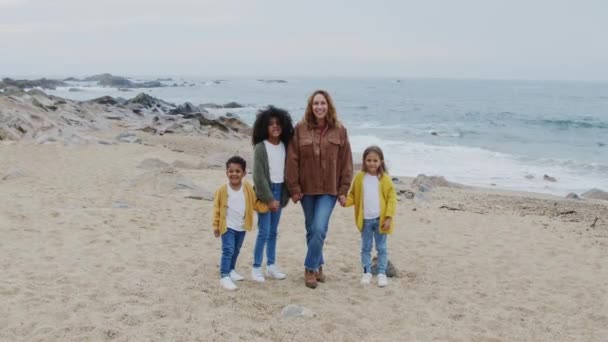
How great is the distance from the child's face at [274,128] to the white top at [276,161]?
105mm

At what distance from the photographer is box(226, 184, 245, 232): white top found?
4.82 metres

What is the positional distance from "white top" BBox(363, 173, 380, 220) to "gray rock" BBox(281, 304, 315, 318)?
1.11 metres

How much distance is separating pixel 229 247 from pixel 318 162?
3.70 feet

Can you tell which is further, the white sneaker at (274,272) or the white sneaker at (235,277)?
the white sneaker at (274,272)

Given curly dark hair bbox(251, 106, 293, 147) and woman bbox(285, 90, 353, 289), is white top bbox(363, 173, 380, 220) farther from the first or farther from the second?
curly dark hair bbox(251, 106, 293, 147)

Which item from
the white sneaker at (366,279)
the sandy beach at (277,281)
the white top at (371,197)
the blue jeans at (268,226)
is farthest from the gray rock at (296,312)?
the white top at (371,197)

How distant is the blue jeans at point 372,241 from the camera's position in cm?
516

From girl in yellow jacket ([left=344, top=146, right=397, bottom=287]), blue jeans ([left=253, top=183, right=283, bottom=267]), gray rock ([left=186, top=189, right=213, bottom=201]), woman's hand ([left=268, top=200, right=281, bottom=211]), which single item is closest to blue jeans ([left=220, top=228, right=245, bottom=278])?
blue jeans ([left=253, top=183, right=283, bottom=267])

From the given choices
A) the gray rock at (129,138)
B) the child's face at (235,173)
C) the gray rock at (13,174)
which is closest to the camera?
the child's face at (235,173)

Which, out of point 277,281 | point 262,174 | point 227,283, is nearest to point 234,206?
point 262,174

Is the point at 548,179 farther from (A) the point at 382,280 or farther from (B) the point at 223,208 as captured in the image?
(B) the point at 223,208

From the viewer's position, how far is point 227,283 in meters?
4.96

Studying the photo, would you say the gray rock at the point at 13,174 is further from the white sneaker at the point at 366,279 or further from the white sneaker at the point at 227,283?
the white sneaker at the point at 366,279

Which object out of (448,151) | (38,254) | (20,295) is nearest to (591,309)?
(20,295)
